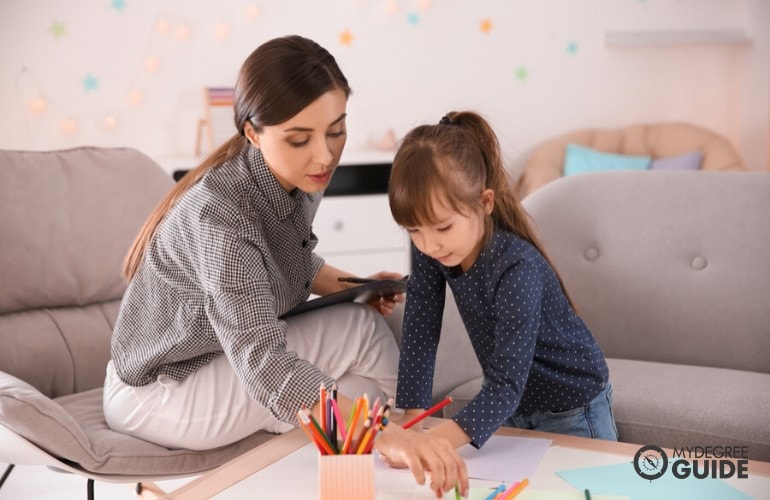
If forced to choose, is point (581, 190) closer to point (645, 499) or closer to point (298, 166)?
point (298, 166)

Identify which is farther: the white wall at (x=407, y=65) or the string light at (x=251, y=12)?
the string light at (x=251, y=12)

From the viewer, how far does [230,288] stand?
52.7 inches

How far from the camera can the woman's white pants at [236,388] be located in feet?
5.01

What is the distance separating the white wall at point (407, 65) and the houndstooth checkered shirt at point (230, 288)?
235 centimetres

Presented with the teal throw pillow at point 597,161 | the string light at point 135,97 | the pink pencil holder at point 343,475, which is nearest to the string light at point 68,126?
the string light at point 135,97

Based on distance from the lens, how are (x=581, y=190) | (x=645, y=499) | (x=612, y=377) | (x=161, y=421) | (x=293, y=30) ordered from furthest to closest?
(x=293, y=30), (x=581, y=190), (x=612, y=377), (x=161, y=421), (x=645, y=499)

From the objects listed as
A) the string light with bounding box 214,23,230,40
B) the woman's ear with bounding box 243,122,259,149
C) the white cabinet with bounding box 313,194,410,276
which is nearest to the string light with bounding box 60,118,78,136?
the string light with bounding box 214,23,230,40

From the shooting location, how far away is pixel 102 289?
2.01 m

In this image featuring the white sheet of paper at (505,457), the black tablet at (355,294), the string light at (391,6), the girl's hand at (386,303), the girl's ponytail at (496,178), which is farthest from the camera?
the string light at (391,6)

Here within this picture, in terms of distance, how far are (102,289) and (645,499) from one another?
1.33 m

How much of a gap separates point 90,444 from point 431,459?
27.4 inches

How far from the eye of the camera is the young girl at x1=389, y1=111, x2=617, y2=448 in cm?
129

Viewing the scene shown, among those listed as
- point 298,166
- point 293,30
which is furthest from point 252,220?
point 293,30

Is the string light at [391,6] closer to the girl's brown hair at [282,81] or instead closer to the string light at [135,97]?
the string light at [135,97]
